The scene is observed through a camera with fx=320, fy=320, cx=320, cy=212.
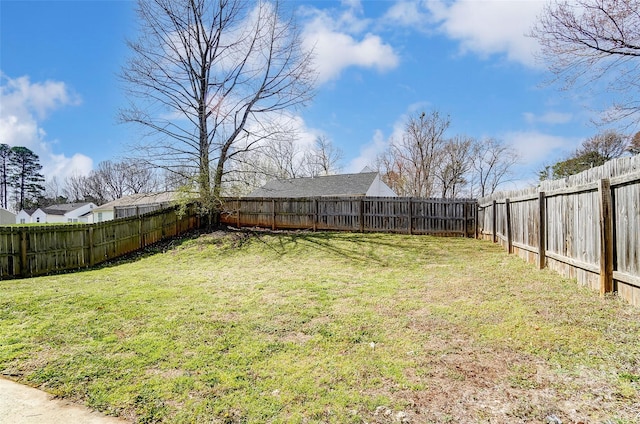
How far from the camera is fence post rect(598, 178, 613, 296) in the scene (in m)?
4.04

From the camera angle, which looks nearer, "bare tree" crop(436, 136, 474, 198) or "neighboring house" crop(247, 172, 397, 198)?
"neighboring house" crop(247, 172, 397, 198)

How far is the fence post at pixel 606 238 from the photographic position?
404 centimetres

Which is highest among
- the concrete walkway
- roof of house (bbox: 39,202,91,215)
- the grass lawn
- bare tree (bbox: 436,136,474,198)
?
bare tree (bbox: 436,136,474,198)

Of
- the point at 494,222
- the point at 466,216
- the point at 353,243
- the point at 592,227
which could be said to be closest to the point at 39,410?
the point at 592,227

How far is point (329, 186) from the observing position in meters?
22.6

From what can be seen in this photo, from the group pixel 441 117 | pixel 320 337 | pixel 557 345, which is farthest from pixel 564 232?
pixel 441 117

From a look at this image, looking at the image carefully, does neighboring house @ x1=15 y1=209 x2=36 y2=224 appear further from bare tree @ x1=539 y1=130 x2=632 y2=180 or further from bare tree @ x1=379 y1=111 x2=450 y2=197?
bare tree @ x1=539 y1=130 x2=632 y2=180

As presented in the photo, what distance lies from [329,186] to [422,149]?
33.1 ft

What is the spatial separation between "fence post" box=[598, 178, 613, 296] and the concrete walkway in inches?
215

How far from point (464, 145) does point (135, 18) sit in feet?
87.4

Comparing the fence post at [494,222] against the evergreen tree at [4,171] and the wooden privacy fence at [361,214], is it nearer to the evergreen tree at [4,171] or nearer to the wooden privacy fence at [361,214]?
the wooden privacy fence at [361,214]

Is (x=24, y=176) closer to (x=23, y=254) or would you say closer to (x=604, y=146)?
(x=23, y=254)

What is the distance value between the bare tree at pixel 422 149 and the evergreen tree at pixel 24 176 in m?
52.7

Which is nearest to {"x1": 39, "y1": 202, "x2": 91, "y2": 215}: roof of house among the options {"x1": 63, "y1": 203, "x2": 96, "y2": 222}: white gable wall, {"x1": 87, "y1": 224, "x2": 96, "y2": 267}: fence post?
{"x1": 63, "y1": 203, "x2": 96, "y2": 222}: white gable wall
